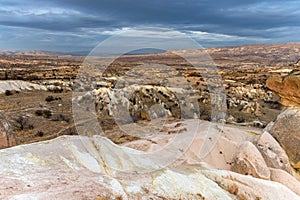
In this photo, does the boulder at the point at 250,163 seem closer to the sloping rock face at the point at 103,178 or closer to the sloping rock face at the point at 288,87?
the sloping rock face at the point at 103,178

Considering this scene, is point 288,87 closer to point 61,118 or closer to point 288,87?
point 288,87

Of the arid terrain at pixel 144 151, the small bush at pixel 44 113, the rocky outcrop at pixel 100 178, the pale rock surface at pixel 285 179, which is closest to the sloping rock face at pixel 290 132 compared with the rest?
the arid terrain at pixel 144 151

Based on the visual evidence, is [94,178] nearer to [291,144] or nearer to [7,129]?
[7,129]

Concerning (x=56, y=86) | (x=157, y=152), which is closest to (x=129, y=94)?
(x=56, y=86)

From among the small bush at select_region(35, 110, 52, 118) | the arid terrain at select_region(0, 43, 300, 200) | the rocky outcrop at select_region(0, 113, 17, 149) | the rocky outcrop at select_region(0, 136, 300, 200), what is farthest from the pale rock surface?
the small bush at select_region(35, 110, 52, 118)

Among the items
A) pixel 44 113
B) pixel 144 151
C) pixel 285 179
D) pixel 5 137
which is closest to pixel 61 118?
pixel 44 113

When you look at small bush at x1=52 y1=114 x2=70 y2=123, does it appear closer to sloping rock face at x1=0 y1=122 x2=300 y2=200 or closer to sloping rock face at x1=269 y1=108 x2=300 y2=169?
sloping rock face at x1=0 y1=122 x2=300 y2=200

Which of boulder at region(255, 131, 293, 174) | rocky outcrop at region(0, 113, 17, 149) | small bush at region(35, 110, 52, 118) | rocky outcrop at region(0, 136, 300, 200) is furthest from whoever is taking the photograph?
small bush at region(35, 110, 52, 118)
